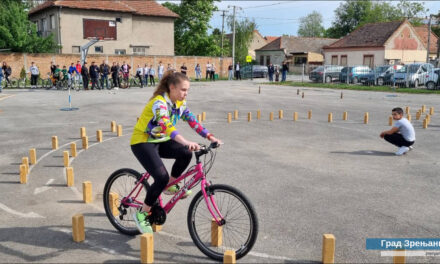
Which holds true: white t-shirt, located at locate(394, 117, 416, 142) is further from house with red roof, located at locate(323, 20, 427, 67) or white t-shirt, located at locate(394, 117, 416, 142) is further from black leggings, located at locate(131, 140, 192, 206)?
house with red roof, located at locate(323, 20, 427, 67)

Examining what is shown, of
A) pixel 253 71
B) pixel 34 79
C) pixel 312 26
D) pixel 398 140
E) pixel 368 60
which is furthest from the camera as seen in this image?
pixel 312 26

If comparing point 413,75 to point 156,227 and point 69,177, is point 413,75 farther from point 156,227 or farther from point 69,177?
point 156,227

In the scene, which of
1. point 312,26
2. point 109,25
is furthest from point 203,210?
point 312,26

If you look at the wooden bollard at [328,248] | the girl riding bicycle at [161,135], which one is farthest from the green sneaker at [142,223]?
the wooden bollard at [328,248]

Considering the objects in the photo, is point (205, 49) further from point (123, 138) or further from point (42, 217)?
point (42, 217)

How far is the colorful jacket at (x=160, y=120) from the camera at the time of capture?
13.5ft

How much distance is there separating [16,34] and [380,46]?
138ft

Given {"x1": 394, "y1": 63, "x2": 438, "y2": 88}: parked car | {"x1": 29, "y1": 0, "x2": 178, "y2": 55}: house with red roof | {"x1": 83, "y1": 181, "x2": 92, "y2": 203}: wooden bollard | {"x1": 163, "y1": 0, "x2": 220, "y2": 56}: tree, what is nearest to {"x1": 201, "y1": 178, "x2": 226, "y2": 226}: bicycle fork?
{"x1": 83, "y1": 181, "x2": 92, "y2": 203}: wooden bollard

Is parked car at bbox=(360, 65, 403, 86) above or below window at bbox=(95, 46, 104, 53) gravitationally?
below

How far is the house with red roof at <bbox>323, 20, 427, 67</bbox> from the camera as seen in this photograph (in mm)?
52500

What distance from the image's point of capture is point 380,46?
5194 centimetres

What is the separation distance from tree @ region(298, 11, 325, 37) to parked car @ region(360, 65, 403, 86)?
82.7 m

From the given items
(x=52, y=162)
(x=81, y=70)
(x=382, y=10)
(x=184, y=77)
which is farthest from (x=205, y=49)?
(x=184, y=77)

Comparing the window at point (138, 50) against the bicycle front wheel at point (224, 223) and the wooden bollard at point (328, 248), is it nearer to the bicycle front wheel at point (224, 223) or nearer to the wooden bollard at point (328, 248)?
the bicycle front wheel at point (224, 223)
